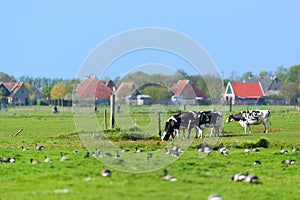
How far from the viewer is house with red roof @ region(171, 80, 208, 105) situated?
146ft

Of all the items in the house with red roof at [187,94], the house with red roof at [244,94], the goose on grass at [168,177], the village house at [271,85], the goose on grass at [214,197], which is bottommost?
the goose on grass at [214,197]

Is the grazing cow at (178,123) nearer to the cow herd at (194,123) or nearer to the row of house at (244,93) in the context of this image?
the cow herd at (194,123)

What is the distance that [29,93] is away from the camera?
141500 mm

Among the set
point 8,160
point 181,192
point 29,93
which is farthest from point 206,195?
point 29,93

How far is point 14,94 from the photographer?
132625 millimetres

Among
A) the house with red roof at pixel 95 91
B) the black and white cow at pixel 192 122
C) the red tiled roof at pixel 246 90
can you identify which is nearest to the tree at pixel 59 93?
the red tiled roof at pixel 246 90

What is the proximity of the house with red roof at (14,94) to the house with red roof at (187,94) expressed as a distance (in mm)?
84792

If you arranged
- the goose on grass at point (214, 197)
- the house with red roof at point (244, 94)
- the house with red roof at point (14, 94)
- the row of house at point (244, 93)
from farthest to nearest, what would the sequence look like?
the house with red roof at point (14, 94)
the house with red roof at point (244, 94)
the row of house at point (244, 93)
the goose on grass at point (214, 197)

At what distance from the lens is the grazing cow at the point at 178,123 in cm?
3306

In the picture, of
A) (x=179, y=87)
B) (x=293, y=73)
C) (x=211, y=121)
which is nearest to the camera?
(x=211, y=121)

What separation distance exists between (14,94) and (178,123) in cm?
10460

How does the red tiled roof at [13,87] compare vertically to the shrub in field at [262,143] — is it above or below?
above

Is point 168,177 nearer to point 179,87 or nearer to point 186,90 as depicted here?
point 179,87

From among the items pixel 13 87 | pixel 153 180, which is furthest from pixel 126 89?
pixel 13 87
